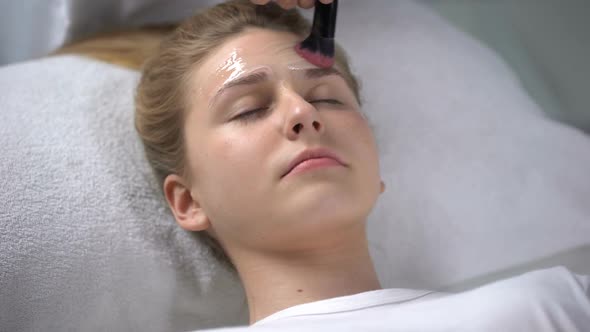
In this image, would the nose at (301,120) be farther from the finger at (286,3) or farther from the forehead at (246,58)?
the finger at (286,3)

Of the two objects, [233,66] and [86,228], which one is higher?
[233,66]

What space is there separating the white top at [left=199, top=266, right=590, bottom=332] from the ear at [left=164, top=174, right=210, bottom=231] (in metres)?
0.21

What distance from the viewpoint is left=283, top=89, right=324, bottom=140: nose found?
0.92 meters

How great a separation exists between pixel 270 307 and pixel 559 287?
0.40m

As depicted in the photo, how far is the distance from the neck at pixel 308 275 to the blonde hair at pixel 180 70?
15 cm

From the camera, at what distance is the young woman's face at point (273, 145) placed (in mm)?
915

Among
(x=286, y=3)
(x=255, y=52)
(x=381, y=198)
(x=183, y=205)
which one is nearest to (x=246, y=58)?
(x=255, y=52)

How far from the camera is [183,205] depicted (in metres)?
1.08

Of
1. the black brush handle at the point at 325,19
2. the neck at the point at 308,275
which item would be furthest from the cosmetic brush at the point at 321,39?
the neck at the point at 308,275

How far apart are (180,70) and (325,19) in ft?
0.79

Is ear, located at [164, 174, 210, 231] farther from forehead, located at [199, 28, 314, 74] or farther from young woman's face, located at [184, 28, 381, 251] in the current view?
forehead, located at [199, 28, 314, 74]

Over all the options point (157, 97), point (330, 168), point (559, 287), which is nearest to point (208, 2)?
point (157, 97)

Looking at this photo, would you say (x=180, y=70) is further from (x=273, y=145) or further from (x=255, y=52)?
(x=273, y=145)

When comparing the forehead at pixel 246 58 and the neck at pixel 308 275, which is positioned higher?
the forehead at pixel 246 58
